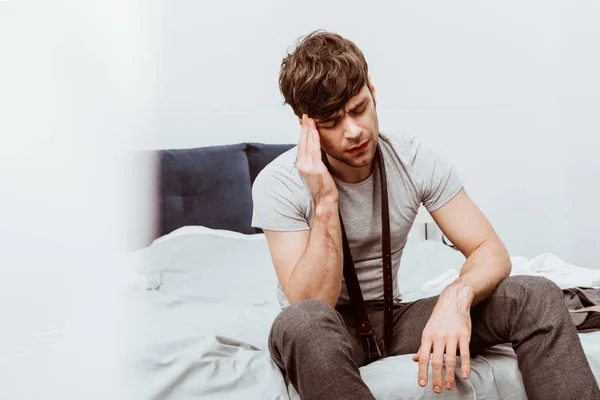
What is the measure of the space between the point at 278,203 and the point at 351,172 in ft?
0.64

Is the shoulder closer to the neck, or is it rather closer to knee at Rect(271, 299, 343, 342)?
the neck

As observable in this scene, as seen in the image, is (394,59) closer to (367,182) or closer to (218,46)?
(218,46)

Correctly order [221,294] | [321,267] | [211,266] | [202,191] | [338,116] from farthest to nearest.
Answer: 1. [202,191]
2. [211,266]
3. [221,294]
4. [338,116]
5. [321,267]

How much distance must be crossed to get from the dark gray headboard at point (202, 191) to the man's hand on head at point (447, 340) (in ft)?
4.99

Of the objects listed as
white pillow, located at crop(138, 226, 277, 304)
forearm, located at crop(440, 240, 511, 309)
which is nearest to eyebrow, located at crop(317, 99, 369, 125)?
forearm, located at crop(440, 240, 511, 309)

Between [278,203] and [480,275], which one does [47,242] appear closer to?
[278,203]

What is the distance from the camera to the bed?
147 cm

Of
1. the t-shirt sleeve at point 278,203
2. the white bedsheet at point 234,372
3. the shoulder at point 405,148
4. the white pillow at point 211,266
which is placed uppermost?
the shoulder at point 405,148

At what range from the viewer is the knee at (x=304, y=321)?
1.31 metres

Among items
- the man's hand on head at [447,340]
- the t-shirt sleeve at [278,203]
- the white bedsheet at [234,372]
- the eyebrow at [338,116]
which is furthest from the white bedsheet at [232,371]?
the eyebrow at [338,116]

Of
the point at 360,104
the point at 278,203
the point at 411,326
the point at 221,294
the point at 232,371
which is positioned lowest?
the point at 221,294

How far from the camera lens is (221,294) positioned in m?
2.37

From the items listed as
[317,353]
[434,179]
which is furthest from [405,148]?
[317,353]

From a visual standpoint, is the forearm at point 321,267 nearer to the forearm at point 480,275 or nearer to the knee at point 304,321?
the knee at point 304,321
